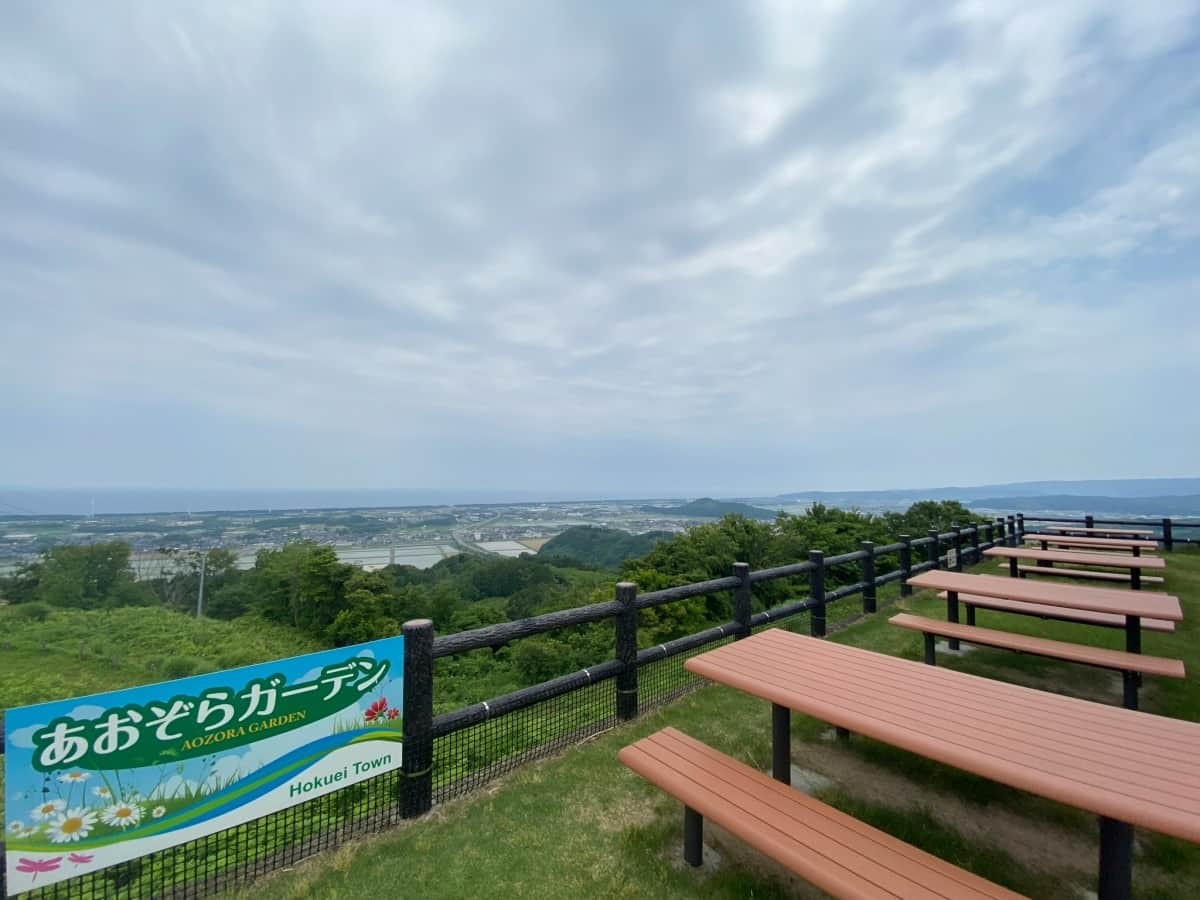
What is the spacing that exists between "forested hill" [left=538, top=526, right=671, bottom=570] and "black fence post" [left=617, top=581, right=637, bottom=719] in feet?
108

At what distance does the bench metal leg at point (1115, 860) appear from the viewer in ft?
5.58

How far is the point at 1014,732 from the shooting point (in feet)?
6.57

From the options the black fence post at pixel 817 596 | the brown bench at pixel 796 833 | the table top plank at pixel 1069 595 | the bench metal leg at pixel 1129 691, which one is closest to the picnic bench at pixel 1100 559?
the table top plank at pixel 1069 595

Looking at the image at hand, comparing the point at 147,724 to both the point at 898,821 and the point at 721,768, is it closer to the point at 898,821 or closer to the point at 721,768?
the point at 721,768

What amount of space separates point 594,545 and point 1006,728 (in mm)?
44407

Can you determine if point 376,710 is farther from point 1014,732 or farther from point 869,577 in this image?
point 869,577

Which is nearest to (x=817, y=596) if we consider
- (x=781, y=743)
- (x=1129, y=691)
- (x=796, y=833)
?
(x=1129, y=691)

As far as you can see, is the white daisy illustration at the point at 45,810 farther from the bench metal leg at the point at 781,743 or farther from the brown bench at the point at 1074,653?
the brown bench at the point at 1074,653

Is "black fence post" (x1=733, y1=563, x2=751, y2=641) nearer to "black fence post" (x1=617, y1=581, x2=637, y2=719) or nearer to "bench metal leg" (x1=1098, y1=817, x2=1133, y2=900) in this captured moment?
"black fence post" (x1=617, y1=581, x2=637, y2=719)

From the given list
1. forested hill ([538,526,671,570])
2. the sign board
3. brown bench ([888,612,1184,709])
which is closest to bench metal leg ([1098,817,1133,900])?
brown bench ([888,612,1184,709])

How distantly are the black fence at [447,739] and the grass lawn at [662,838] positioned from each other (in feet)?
0.59

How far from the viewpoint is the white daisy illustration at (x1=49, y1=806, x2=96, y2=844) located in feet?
6.28

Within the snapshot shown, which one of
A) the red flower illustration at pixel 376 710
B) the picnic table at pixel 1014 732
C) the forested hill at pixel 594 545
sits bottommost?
the forested hill at pixel 594 545

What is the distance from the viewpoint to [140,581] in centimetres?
3027
